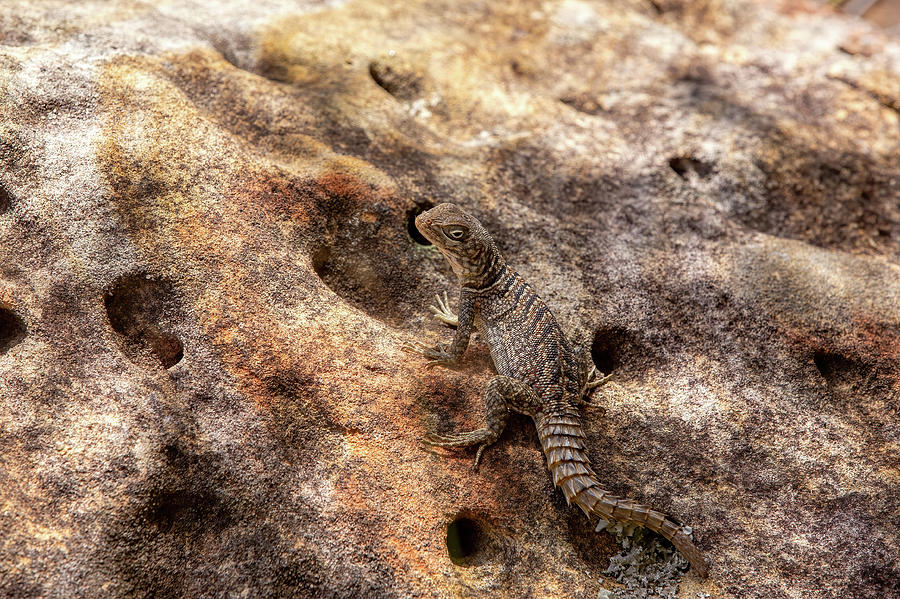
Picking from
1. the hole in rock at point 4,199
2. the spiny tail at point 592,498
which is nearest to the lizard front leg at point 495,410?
the spiny tail at point 592,498

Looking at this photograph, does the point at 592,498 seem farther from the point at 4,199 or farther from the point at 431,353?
the point at 4,199

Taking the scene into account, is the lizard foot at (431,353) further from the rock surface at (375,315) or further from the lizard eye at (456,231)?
the lizard eye at (456,231)

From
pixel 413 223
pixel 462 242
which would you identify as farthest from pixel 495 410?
pixel 413 223

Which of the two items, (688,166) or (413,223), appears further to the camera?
(688,166)

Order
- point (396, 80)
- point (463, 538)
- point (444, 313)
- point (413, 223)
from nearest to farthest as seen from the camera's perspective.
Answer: point (463, 538) < point (444, 313) < point (413, 223) < point (396, 80)

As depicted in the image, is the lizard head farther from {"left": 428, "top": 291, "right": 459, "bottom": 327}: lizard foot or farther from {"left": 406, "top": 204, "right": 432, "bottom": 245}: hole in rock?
{"left": 406, "top": 204, "right": 432, "bottom": 245}: hole in rock

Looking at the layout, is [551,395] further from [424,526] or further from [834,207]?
[834,207]
